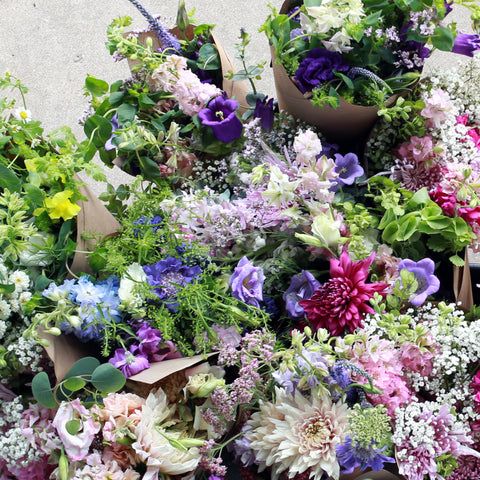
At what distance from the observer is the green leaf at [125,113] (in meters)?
0.93

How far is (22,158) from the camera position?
89 centimetres

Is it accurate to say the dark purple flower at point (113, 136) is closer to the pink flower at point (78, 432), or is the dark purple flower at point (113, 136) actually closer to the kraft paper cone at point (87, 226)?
the kraft paper cone at point (87, 226)

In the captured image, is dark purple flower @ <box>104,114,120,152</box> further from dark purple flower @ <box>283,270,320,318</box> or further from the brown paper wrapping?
dark purple flower @ <box>283,270,320,318</box>

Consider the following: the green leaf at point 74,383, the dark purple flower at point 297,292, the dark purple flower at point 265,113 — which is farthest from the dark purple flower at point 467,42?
the green leaf at point 74,383

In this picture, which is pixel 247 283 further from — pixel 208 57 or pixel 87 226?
pixel 208 57

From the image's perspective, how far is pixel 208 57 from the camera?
37.8 inches

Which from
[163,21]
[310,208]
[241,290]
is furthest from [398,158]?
[163,21]

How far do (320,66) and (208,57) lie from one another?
236 mm

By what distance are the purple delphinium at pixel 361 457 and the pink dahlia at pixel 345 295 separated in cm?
16

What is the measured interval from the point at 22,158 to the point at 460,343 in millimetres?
755

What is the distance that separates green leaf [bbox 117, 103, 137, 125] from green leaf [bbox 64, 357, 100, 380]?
16.8 inches

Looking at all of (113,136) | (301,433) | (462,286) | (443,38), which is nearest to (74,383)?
(301,433)

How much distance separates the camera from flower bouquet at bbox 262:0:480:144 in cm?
77

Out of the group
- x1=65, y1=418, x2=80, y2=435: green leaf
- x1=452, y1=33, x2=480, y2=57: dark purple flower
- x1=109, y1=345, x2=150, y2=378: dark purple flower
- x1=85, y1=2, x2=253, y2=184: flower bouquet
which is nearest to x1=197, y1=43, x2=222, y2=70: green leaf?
x1=85, y1=2, x2=253, y2=184: flower bouquet
